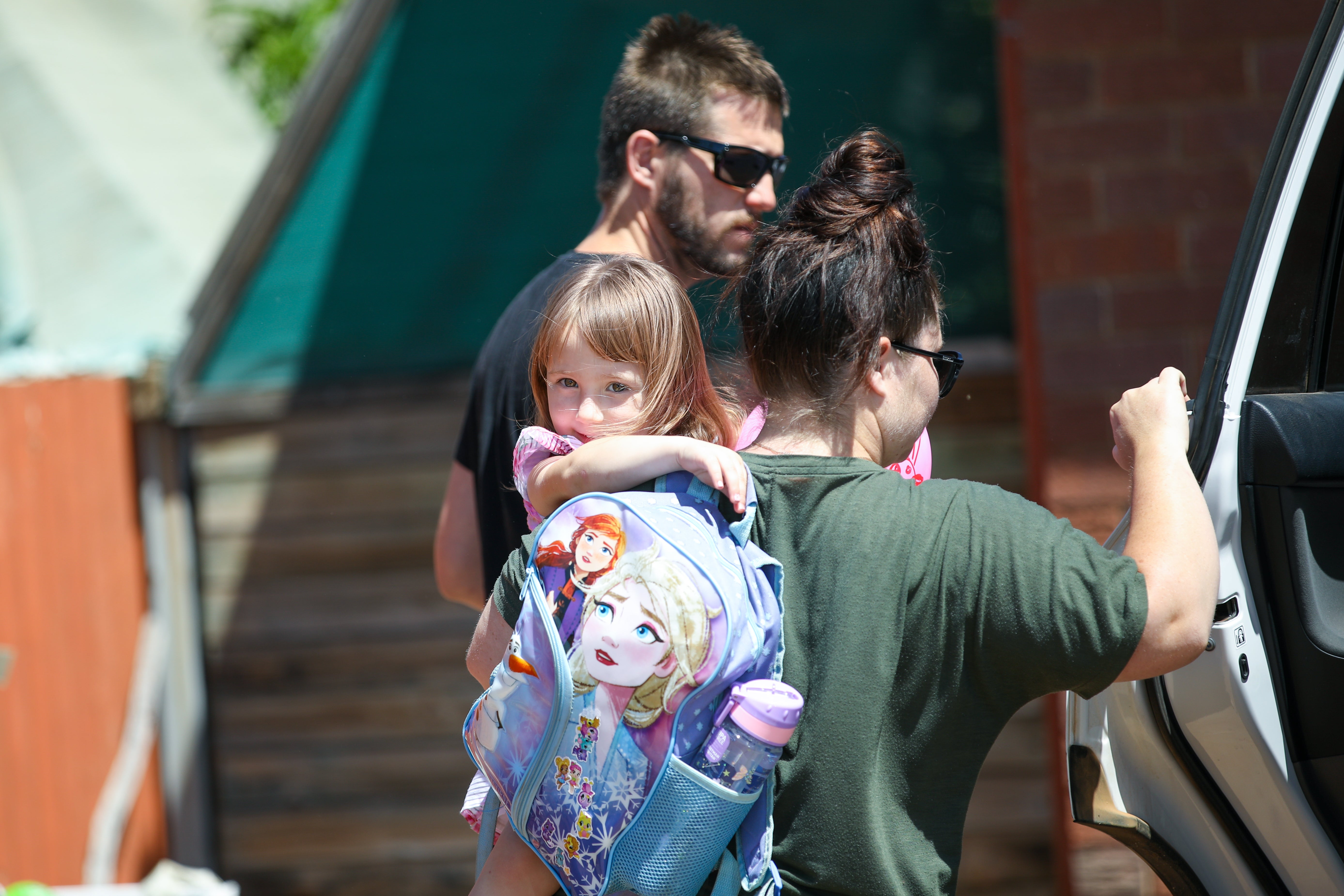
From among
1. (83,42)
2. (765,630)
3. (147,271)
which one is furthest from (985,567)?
(83,42)

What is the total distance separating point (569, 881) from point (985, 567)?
60 centimetres

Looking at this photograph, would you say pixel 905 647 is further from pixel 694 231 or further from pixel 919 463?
pixel 694 231

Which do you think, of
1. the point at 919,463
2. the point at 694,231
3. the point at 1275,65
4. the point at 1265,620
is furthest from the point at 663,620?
the point at 1275,65

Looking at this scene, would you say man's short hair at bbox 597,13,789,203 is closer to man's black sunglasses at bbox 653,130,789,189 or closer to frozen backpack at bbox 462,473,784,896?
man's black sunglasses at bbox 653,130,789,189

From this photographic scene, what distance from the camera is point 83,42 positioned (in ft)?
25.4

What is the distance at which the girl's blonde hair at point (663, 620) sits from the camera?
126cm

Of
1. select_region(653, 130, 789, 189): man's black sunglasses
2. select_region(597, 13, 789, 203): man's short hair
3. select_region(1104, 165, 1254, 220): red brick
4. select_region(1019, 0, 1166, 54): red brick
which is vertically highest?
select_region(1019, 0, 1166, 54): red brick

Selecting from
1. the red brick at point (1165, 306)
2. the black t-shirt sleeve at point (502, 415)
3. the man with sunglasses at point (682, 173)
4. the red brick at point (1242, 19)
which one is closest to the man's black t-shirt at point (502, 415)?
the black t-shirt sleeve at point (502, 415)

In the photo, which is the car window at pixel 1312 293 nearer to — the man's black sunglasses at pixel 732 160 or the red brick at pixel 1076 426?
the man's black sunglasses at pixel 732 160

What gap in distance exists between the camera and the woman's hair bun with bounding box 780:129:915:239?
142 cm

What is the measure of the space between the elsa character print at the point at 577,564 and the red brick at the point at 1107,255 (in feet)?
7.63

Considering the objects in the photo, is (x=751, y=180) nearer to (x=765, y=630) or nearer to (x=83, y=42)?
(x=765, y=630)

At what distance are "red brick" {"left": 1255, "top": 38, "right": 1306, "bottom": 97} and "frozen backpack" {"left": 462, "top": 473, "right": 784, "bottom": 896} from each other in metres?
2.58

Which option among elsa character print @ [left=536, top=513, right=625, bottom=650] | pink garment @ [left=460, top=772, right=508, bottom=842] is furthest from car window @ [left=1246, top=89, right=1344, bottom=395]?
pink garment @ [left=460, top=772, right=508, bottom=842]
